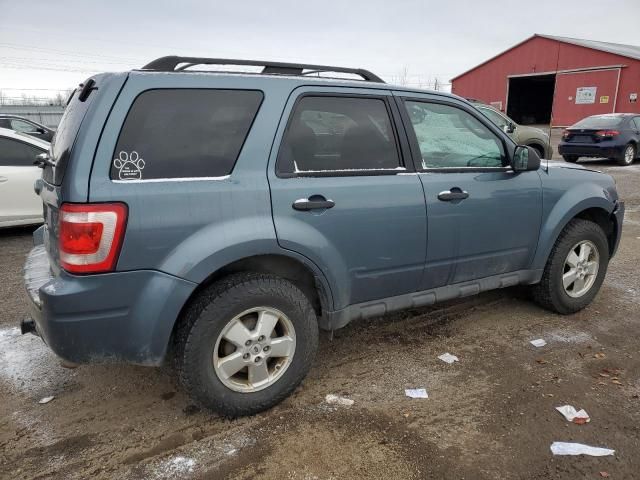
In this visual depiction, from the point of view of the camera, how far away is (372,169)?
3.15 meters

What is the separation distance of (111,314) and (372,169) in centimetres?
169

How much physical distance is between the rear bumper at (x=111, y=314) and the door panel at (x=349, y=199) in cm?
68

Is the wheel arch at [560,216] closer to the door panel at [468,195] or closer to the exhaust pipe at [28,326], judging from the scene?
the door panel at [468,195]

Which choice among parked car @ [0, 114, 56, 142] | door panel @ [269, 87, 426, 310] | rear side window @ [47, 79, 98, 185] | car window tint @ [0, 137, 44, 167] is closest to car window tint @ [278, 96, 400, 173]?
door panel @ [269, 87, 426, 310]

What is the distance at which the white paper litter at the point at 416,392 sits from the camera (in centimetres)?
310

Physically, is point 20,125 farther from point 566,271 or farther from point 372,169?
point 566,271

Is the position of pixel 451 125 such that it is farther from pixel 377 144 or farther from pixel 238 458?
pixel 238 458

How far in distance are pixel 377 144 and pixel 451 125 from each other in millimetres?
754

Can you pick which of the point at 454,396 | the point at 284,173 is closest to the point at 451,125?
the point at 284,173

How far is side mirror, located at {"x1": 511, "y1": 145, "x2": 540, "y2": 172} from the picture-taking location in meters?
3.70

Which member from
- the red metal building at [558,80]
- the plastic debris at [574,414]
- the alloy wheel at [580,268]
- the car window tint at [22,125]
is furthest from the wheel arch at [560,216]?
the red metal building at [558,80]

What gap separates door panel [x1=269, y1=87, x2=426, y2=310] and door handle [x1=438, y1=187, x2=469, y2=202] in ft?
0.59

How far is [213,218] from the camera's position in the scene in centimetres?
258

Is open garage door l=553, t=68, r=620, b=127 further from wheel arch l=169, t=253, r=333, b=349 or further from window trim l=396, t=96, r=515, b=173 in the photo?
wheel arch l=169, t=253, r=333, b=349
